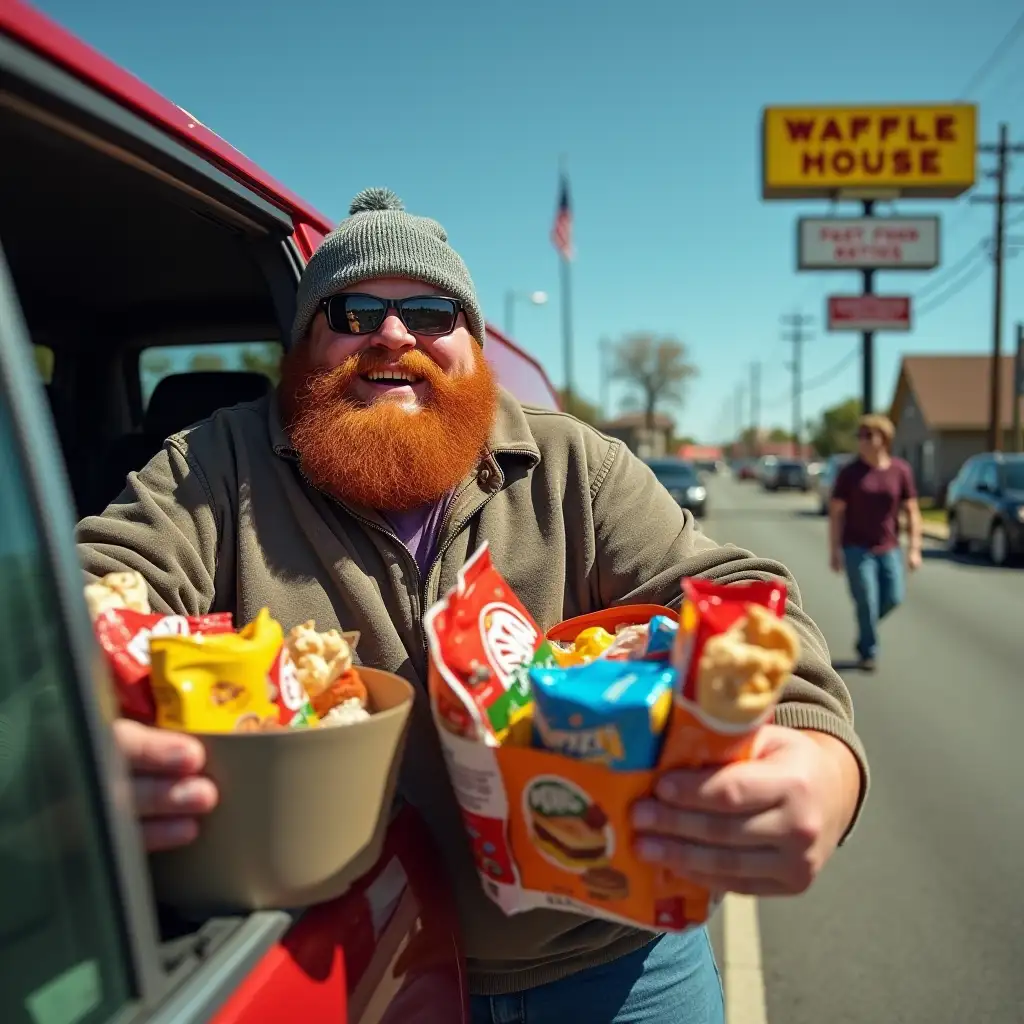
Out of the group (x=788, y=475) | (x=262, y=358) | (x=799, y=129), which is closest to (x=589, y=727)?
(x=262, y=358)

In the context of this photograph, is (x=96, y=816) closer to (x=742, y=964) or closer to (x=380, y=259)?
(x=380, y=259)

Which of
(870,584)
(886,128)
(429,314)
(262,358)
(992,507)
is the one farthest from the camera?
(886,128)

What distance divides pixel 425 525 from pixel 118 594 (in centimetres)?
73

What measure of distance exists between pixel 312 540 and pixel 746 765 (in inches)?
35.7

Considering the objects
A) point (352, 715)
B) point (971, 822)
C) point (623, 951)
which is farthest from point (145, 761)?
point (971, 822)

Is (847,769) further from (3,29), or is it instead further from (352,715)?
(3,29)

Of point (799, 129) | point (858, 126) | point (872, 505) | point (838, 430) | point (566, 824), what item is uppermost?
point (799, 129)

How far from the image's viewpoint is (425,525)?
1798 millimetres

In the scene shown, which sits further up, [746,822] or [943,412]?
[746,822]

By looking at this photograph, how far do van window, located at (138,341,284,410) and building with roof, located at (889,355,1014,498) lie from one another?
3992cm

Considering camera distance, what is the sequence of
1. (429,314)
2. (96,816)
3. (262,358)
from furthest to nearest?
(262,358)
(429,314)
(96,816)

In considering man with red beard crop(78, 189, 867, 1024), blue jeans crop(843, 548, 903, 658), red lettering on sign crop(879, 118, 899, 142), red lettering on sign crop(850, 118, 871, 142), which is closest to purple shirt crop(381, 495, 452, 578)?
man with red beard crop(78, 189, 867, 1024)

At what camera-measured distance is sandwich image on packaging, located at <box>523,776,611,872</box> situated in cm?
104

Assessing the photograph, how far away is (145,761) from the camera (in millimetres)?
947
